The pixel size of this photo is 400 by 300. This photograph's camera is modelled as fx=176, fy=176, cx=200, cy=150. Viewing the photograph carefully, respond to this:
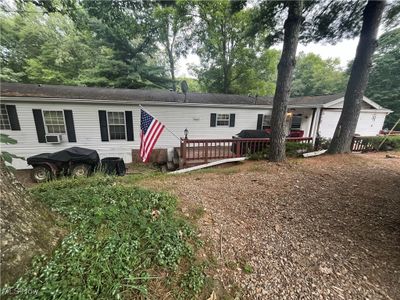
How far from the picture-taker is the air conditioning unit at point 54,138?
784 cm

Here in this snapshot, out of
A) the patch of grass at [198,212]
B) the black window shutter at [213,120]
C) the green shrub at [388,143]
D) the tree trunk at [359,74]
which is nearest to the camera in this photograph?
the patch of grass at [198,212]

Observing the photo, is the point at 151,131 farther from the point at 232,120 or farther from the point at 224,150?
the point at 232,120

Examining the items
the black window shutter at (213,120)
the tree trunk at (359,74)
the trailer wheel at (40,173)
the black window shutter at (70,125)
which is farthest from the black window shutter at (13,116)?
the tree trunk at (359,74)

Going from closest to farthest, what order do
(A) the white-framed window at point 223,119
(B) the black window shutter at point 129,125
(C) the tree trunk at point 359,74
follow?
(C) the tree trunk at point 359,74
(B) the black window shutter at point 129,125
(A) the white-framed window at point 223,119

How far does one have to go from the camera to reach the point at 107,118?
8.52 metres

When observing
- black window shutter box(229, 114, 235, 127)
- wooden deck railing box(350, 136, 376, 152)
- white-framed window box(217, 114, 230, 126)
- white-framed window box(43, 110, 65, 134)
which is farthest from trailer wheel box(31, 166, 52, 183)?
wooden deck railing box(350, 136, 376, 152)

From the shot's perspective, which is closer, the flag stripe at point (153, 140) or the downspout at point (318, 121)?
the flag stripe at point (153, 140)

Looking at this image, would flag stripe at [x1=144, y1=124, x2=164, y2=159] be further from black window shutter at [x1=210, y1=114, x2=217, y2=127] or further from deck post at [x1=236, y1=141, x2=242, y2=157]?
black window shutter at [x1=210, y1=114, x2=217, y2=127]

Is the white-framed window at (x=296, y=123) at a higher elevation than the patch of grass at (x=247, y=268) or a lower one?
higher

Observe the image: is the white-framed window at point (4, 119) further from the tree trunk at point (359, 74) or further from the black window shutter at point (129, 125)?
the tree trunk at point (359, 74)

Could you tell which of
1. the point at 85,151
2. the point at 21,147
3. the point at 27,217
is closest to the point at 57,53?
the point at 21,147

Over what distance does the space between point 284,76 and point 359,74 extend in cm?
359

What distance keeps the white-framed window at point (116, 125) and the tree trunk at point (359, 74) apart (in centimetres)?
963

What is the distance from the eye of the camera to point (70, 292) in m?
1.31
